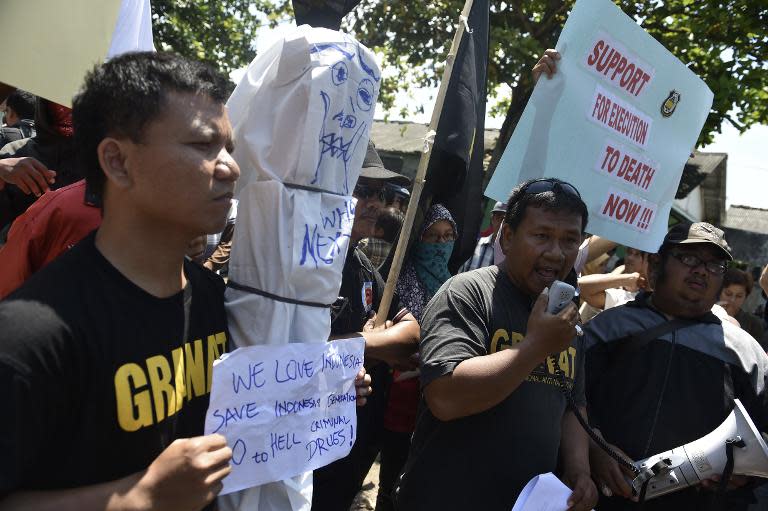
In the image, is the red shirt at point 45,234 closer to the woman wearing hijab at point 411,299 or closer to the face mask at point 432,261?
the woman wearing hijab at point 411,299

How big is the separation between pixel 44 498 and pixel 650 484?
7.05 ft

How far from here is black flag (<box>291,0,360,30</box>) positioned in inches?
84.4

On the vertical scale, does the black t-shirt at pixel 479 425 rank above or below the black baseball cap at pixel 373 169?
below

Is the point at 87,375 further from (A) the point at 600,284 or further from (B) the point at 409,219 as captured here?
(A) the point at 600,284

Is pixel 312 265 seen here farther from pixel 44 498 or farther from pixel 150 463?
pixel 44 498

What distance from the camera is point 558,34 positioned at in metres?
10.1

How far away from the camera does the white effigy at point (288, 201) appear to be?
1.71 meters

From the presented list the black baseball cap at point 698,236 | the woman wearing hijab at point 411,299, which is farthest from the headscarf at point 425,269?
the black baseball cap at point 698,236

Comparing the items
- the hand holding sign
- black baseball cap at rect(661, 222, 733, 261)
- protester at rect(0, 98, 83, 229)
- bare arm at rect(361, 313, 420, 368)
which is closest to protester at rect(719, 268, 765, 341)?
black baseball cap at rect(661, 222, 733, 261)

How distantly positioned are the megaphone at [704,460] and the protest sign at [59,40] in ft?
7.80

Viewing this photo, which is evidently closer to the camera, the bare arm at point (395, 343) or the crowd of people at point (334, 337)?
the crowd of people at point (334, 337)

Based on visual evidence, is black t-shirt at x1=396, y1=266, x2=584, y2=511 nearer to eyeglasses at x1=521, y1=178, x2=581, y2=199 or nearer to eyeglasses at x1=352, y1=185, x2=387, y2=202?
eyeglasses at x1=521, y1=178, x2=581, y2=199

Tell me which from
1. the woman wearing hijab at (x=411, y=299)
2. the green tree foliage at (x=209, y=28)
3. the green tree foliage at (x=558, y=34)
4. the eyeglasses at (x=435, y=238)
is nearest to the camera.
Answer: the woman wearing hijab at (x=411, y=299)

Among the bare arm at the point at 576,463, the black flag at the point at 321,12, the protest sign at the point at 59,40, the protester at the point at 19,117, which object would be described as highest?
the black flag at the point at 321,12
